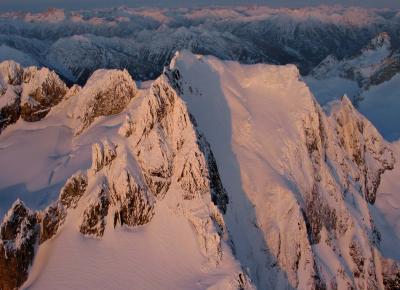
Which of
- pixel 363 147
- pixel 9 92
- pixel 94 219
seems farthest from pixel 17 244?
pixel 363 147

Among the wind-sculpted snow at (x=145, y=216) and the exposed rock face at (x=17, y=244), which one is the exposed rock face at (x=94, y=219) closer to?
the wind-sculpted snow at (x=145, y=216)

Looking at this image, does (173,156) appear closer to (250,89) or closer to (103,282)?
(103,282)

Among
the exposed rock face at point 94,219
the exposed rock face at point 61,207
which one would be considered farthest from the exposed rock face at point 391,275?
the exposed rock face at point 61,207

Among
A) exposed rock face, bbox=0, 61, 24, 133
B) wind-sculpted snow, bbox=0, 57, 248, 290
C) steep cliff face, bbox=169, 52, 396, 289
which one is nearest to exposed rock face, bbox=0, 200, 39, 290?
wind-sculpted snow, bbox=0, 57, 248, 290

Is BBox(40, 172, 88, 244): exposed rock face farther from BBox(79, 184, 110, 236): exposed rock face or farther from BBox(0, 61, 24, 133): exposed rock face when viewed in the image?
BBox(0, 61, 24, 133): exposed rock face

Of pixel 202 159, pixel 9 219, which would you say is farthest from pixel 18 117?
pixel 202 159

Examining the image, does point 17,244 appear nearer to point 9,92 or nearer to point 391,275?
point 391,275
